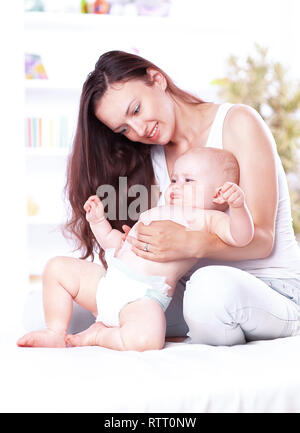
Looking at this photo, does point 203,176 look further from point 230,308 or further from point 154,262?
point 230,308

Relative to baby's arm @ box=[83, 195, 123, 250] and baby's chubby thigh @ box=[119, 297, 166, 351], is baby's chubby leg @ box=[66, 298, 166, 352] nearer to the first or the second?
baby's chubby thigh @ box=[119, 297, 166, 351]

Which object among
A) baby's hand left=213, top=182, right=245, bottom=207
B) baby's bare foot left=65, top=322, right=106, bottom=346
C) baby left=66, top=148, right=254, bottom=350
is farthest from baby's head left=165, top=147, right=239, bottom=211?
baby's bare foot left=65, top=322, right=106, bottom=346

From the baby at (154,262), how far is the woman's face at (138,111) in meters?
0.14

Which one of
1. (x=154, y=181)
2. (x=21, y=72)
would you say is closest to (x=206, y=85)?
(x=21, y=72)

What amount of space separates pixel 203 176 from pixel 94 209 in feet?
1.10

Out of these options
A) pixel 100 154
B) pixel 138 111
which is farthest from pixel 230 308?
pixel 100 154

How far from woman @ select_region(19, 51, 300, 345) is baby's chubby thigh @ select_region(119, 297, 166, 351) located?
0.08m

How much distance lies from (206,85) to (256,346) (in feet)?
10.8

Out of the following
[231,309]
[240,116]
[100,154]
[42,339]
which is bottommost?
[42,339]

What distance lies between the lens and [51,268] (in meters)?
1.53

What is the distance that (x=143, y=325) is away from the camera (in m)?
1.33

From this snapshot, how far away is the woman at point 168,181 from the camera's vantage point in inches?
53.1

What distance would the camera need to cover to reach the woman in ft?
4.42

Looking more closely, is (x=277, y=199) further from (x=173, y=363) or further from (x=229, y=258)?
(x=173, y=363)
